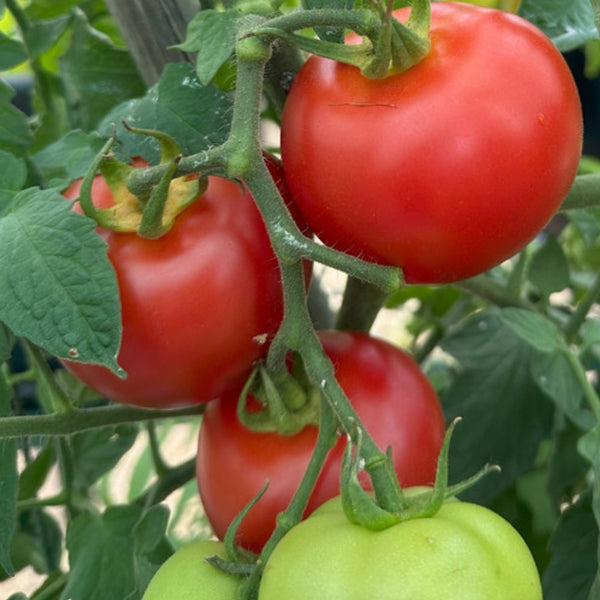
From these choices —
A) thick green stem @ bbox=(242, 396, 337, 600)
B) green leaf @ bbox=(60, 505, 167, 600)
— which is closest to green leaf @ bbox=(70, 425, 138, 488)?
green leaf @ bbox=(60, 505, 167, 600)

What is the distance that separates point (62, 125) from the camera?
750mm

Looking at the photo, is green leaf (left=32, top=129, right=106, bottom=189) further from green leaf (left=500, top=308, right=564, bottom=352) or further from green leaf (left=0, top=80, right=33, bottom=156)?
green leaf (left=500, top=308, right=564, bottom=352)

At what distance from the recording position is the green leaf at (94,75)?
69cm

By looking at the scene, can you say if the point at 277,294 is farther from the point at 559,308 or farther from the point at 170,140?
the point at 559,308

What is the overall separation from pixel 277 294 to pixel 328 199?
0.07 metres

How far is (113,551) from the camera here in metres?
0.59

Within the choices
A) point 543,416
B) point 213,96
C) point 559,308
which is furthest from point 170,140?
point 559,308

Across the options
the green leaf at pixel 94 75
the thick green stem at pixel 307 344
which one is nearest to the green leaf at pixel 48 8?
the green leaf at pixel 94 75

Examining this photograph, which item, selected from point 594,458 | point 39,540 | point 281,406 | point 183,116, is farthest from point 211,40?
point 39,540

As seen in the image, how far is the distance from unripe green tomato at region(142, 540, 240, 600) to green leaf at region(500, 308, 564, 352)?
0.26 meters

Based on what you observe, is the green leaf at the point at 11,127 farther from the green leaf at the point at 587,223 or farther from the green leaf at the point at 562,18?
the green leaf at the point at 587,223

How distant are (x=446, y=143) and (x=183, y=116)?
0.51 feet

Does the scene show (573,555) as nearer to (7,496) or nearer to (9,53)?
(7,496)

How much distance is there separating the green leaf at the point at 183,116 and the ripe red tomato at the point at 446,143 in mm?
66
